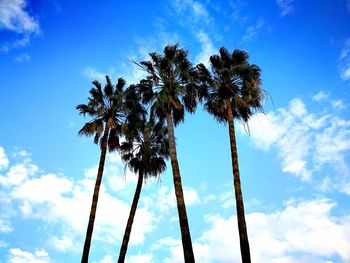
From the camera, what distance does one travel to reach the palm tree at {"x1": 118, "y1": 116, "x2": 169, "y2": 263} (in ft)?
91.3

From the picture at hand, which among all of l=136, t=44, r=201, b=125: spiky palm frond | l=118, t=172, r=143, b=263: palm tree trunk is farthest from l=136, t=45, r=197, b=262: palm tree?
l=118, t=172, r=143, b=263: palm tree trunk

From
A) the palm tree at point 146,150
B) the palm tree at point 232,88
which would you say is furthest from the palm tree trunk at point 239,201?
the palm tree at point 146,150

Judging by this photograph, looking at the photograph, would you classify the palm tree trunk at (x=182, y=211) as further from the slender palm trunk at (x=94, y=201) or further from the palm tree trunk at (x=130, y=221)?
the palm tree trunk at (x=130, y=221)

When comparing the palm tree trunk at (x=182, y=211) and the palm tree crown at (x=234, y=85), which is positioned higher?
the palm tree crown at (x=234, y=85)

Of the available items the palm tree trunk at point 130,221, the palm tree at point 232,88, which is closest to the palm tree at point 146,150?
the palm tree trunk at point 130,221

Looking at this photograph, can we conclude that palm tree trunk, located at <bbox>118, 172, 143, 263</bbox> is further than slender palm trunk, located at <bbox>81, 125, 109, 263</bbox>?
Yes

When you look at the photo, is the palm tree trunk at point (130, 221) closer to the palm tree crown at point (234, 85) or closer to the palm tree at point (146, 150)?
the palm tree at point (146, 150)

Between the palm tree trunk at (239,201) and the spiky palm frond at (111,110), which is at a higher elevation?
the spiky palm frond at (111,110)

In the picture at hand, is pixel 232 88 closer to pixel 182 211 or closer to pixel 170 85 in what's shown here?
pixel 170 85

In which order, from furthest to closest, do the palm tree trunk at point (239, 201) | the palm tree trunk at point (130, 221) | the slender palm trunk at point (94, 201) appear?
the palm tree trunk at point (130, 221) → the slender palm trunk at point (94, 201) → the palm tree trunk at point (239, 201)

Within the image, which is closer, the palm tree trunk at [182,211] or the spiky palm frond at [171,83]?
the palm tree trunk at [182,211]

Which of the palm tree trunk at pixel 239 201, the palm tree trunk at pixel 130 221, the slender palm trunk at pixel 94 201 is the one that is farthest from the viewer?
the palm tree trunk at pixel 130 221

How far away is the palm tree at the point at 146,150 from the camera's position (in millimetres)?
27828

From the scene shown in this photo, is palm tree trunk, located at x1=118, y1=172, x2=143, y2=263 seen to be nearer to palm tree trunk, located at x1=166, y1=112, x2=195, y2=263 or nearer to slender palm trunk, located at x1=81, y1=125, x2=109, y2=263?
slender palm trunk, located at x1=81, y1=125, x2=109, y2=263
